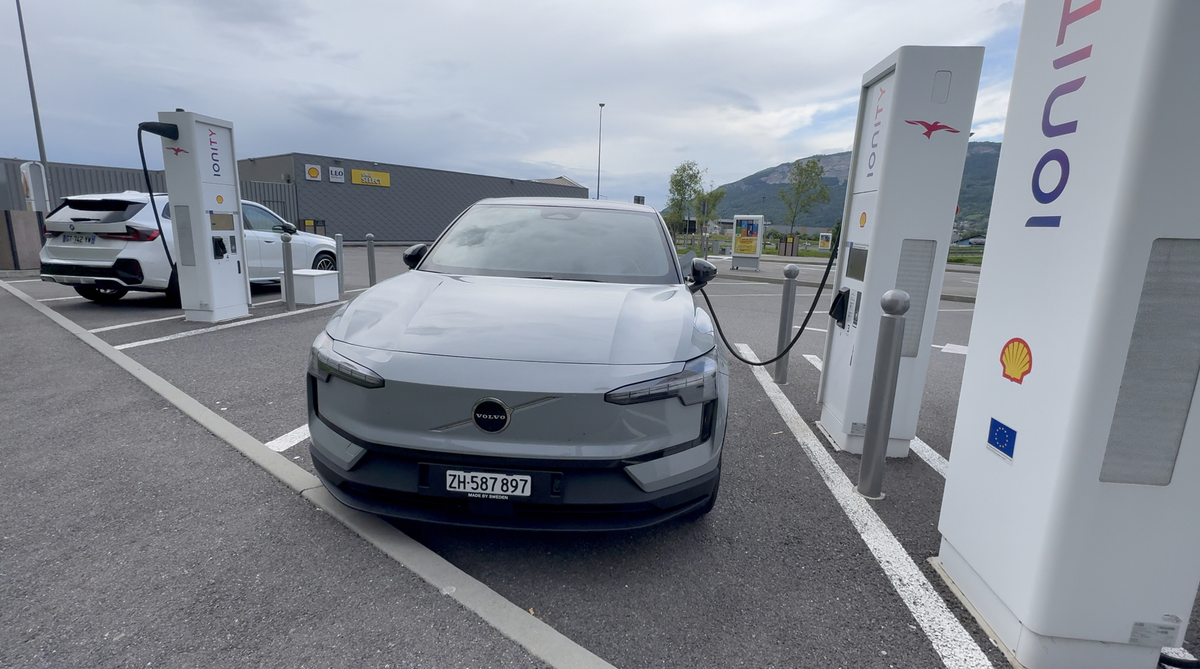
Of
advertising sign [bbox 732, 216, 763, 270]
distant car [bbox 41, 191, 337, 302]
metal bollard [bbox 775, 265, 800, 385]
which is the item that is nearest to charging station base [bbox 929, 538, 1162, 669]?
metal bollard [bbox 775, 265, 800, 385]

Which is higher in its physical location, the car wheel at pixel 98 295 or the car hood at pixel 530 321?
the car hood at pixel 530 321

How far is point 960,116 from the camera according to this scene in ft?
11.1

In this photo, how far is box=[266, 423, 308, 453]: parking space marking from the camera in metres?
3.57

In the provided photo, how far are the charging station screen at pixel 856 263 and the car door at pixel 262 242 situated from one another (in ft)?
30.0

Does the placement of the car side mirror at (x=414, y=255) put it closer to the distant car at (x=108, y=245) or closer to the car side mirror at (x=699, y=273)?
the car side mirror at (x=699, y=273)

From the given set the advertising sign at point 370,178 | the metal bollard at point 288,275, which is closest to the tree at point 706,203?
the advertising sign at point 370,178

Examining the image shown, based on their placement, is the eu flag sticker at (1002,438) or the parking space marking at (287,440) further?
the parking space marking at (287,440)

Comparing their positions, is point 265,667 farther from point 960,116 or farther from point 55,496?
point 960,116

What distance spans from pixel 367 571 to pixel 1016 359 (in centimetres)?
254

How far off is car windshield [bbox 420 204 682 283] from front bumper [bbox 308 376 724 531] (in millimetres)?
1272

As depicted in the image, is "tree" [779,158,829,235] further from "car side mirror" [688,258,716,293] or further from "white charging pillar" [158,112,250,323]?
"car side mirror" [688,258,716,293]

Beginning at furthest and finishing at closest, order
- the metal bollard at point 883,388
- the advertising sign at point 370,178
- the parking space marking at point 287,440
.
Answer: the advertising sign at point 370,178 → the parking space marking at point 287,440 → the metal bollard at point 883,388

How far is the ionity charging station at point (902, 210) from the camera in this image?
3.37 metres

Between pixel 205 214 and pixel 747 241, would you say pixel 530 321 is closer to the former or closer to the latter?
pixel 205 214
